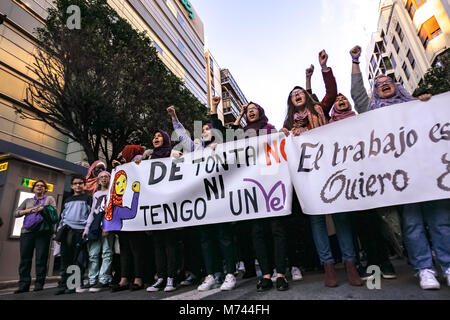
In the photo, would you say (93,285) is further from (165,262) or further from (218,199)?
(218,199)

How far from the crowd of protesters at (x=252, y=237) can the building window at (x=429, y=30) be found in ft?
95.2

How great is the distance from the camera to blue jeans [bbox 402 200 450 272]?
2.16m

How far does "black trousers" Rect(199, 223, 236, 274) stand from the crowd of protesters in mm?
11

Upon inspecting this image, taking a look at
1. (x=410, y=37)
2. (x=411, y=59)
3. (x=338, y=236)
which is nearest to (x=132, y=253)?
(x=338, y=236)

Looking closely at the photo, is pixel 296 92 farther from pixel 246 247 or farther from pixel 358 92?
A: pixel 246 247

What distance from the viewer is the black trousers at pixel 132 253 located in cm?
335

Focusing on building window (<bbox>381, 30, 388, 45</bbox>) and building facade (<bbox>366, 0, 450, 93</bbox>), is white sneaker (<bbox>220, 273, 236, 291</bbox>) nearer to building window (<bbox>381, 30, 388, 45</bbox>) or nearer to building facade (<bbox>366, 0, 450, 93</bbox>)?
building facade (<bbox>366, 0, 450, 93</bbox>)

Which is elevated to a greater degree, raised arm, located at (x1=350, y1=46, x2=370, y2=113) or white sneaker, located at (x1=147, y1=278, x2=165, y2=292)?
raised arm, located at (x1=350, y1=46, x2=370, y2=113)

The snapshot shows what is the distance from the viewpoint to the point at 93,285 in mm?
3775

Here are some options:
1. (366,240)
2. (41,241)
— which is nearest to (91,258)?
(41,241)

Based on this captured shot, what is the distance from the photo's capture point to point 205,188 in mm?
3113

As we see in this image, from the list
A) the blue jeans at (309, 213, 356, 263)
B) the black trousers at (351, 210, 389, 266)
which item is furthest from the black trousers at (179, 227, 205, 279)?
the black trousers at (351, 210, 389, 266)

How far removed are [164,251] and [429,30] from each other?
31909 millimetres

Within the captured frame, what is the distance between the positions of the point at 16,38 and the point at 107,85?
308 inches
